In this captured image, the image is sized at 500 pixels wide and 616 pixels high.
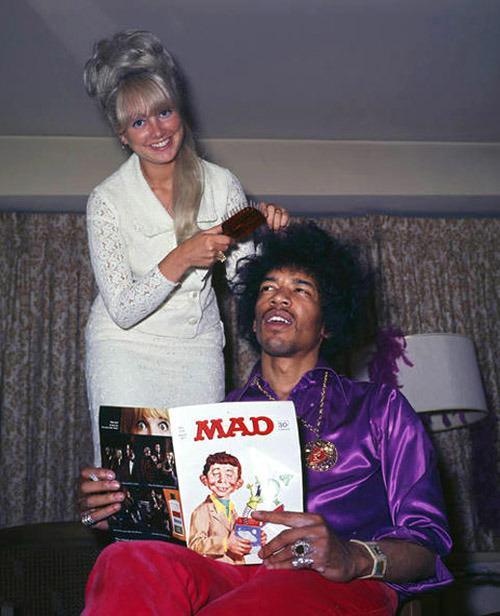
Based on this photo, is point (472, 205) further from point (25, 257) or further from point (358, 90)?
point (25, 257)

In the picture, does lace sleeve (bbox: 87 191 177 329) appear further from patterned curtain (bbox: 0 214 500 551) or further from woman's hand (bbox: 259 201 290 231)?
patterned curtain (bbox: 0 214 500 551)

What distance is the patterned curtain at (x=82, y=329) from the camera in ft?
14.8

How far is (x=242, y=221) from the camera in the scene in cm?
172

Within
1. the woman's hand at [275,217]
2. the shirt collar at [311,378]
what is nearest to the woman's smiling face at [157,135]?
the woman's hand at [275,217]

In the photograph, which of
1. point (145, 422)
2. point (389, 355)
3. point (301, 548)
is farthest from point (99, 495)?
point (389, 355)

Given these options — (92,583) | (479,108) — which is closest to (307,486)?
(92,583)

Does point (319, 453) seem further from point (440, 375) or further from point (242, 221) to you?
point (440, 375)

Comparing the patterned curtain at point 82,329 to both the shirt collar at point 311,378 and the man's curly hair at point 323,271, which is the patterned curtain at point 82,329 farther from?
the shirt collar at point 311,378

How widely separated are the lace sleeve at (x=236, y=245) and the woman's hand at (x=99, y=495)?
842mm

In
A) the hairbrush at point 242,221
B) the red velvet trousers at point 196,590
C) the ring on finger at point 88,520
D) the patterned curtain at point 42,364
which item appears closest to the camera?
the red velvet trousers at point 196,590

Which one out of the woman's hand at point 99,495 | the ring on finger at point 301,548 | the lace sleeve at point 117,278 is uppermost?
the lace sleeve at point 117,278

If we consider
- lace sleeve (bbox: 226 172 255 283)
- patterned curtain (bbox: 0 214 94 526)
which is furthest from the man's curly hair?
patterned curtain (bbox: 0 214 94 526)

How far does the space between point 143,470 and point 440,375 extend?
1908 millimetres

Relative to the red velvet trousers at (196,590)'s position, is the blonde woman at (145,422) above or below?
above
